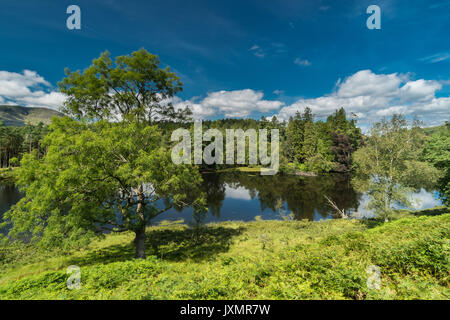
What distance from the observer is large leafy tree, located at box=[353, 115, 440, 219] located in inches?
Answer: 714

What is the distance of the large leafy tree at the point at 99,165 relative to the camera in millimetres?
10062

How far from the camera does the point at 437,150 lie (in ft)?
65.9

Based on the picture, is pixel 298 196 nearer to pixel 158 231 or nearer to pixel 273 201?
pixel 273 201

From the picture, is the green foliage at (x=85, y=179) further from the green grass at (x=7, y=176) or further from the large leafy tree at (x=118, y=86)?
the green grass at (x=7, y=176)

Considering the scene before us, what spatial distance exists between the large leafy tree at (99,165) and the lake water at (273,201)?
15.5 meters

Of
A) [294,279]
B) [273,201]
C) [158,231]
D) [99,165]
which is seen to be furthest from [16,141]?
[294,279]

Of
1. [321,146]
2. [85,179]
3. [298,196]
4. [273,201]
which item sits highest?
[321,146]

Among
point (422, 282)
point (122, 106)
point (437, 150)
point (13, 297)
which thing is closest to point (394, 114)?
point (437, 150)

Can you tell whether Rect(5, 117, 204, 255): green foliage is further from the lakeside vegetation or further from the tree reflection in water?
the tree reflection in water

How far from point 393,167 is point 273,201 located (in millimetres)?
20131

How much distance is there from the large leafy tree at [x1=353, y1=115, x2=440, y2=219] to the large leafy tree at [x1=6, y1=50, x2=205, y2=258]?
57.5 ft

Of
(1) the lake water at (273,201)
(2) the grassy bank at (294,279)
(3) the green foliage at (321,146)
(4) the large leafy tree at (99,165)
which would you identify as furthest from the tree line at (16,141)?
(3) the green foliage at (321,146)

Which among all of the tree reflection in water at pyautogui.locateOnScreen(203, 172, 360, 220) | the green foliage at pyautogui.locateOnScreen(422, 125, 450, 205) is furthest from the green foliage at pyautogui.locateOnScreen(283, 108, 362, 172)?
the green foliage at pyautogui.locateOnScreen(422, 125, 450, 205)

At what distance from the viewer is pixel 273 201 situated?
119 ft
